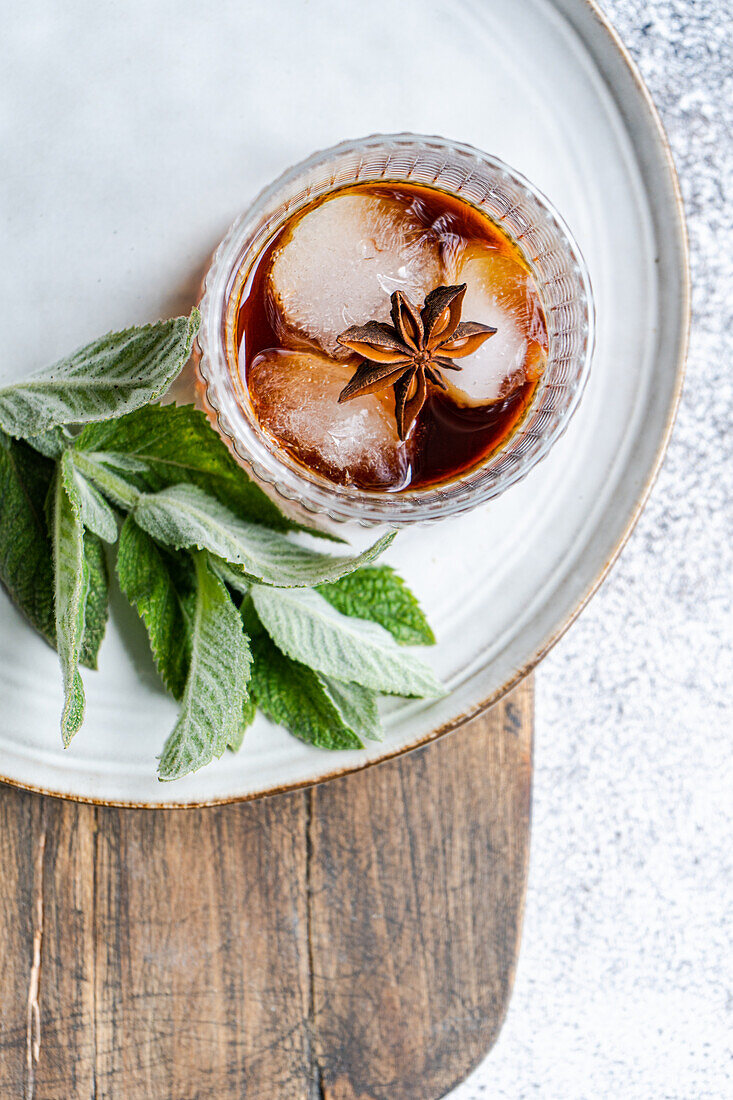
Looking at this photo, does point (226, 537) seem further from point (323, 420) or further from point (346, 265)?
point (346, 265)

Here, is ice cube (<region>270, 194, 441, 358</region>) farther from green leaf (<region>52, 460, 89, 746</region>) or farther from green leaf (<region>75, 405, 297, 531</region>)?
green leaf (<region>52, 460, 89, 746</region>)

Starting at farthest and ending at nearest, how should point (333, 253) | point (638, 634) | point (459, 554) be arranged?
point (638, 634)
point (459, 554)
point (333, 253)

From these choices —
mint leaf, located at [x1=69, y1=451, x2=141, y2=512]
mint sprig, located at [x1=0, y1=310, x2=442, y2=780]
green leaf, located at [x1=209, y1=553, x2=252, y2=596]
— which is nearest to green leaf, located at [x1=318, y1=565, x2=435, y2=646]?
mint sprig, located at [x1=0, y1=310, x2=442, y2=780]

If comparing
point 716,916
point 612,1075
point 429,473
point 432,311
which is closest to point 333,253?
point 432,311

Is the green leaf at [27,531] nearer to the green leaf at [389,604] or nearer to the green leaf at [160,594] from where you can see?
the green leaf at [160,594]

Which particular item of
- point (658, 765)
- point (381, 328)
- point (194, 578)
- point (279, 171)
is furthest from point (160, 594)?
point (658, 765)

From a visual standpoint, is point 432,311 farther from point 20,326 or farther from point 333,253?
point 20,326
